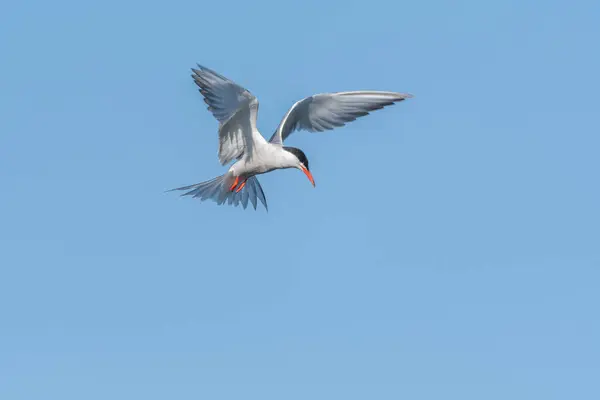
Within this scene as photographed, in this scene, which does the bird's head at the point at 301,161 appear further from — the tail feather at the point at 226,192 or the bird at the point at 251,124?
the tail feather at the point at 226,192

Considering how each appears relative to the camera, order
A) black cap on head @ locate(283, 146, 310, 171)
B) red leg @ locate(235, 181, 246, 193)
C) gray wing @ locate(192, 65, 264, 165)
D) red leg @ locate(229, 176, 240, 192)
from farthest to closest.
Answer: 1. red leg @ locate(235, 181, 246, 193)
2. red leg @ locate(229, 176, 240, 192)
3. black cap on head @ locate(283, 146, 310, 171)
4. gray wing @ locate(192, 65, 264, 165)

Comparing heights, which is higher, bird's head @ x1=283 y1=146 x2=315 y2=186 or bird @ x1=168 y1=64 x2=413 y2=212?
bird @ x1=168 y1=64 x2=413 y2=212

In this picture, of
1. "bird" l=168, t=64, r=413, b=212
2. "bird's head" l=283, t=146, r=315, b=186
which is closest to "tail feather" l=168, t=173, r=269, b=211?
"bird" l=168, t=64, r=413, b=212

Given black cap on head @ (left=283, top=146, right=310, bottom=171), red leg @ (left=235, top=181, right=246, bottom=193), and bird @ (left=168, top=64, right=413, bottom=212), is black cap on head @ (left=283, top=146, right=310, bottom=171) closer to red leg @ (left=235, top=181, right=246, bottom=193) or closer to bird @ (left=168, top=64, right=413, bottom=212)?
bird @ (left=168, top=64, right=413, bottom=212)

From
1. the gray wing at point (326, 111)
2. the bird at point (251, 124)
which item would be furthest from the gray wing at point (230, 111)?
the gray wing at point (326, 111)

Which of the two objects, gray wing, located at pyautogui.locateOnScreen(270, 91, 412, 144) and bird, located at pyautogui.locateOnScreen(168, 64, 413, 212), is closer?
bird, located at pyautogui.locateOnScreen(168, 64, 413, 212)

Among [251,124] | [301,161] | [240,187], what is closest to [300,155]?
[301,161]

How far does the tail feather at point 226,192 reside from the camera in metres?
20.2

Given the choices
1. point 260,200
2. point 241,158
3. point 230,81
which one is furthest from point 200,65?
point 260,200

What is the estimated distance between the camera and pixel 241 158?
63.7 feet

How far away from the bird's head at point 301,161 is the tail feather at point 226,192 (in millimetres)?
1679

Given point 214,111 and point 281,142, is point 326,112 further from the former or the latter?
point 214,111

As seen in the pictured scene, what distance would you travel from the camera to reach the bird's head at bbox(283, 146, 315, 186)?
722 inches

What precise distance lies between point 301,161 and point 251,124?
114 centimetres
